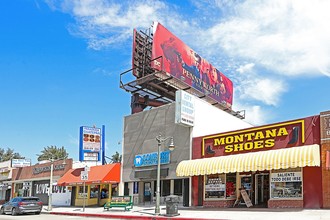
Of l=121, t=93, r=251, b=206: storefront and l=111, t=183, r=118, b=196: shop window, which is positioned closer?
l=121, t=93, r=251, b=206: storefront

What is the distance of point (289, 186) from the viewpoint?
22.1 metres

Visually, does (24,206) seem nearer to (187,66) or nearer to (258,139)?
(258,139)

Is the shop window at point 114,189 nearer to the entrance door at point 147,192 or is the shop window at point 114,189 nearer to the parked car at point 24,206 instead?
the entrance door at point 147,192

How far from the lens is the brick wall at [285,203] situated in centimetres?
2133

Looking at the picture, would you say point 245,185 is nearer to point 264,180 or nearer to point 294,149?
point 264,180

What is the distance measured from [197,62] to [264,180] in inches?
770

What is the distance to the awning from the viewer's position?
66.0 ft

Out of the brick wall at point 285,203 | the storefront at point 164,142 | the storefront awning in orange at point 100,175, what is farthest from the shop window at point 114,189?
the brick wall at point 285,203

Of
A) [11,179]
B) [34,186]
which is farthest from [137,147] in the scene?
[11,179]

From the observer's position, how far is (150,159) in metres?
30.3

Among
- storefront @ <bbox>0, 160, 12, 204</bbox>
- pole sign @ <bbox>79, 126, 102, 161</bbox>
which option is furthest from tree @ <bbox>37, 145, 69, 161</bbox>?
pole sign @ <bbox>79, 126, 102, 161</bbox>

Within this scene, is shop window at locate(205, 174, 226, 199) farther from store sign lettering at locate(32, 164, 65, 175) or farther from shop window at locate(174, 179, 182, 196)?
store sign lettering at locate(32, 164, 65, 175)

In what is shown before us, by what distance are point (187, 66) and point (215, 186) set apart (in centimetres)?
1593

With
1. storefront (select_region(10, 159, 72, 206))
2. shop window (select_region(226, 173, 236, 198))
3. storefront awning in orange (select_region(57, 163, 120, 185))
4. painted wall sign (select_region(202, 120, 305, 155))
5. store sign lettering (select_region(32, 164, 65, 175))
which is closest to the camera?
painted wall sign (select_region(202, 120, 305, 155))
